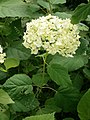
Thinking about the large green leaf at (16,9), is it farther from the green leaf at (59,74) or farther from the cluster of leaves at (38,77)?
the green leaf at (59,74)

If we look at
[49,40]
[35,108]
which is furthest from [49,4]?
[35,108]

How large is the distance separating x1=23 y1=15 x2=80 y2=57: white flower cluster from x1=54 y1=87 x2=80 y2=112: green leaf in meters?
0.17

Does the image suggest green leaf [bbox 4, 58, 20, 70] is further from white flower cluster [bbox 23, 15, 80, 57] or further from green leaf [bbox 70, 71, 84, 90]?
green leaf [bbox 70, 71, 84, 90]

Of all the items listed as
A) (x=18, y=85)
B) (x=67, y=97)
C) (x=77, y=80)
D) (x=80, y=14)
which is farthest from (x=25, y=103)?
(x=80, y=14)

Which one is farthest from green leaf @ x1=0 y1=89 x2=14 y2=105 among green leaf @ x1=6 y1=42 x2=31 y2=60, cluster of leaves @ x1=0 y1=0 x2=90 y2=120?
green leaf @ x1=6 y1=42 x2=31 y2=60

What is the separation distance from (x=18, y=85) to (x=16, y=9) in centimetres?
41

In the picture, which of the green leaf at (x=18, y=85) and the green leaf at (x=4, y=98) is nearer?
the green leaf at (x=4, y=98)

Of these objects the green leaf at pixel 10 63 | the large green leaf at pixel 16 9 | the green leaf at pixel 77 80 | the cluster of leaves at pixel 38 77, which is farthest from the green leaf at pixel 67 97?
the large green leaf at pixel 16 9

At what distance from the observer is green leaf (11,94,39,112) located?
1521 millimetres

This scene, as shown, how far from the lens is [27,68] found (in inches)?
68.4

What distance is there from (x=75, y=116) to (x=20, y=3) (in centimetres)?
61

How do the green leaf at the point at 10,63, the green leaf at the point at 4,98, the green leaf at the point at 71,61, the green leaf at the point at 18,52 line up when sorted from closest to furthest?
the green leaf at the point at 4,98, the green leaf at the point at 10,63, the green leaf at the point at 71,61, the green leaf at the point at 18,52

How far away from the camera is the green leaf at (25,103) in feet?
4.99

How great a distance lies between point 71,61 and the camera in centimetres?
162
